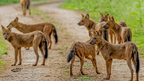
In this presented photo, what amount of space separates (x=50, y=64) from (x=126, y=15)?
319 inches

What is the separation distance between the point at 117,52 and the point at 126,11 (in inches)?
357

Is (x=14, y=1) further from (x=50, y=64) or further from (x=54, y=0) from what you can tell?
(x=50, y=64)

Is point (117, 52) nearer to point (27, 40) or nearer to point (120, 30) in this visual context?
point (120, 30)

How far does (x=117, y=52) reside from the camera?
7.33 m

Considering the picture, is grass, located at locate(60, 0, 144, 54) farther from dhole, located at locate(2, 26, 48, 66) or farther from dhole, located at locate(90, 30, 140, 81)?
dhole, located at locate(2, 26, 48, 66)

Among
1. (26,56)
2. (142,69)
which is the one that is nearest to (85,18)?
(26,56)

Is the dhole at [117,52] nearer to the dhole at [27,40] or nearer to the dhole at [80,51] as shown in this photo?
the dhole at [80,51]

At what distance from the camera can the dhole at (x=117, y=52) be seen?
275 inches

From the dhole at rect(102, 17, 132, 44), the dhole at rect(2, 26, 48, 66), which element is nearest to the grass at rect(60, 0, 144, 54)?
the dhole at rect(102, 17, 132, 44)

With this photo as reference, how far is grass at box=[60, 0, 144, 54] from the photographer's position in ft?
44.8

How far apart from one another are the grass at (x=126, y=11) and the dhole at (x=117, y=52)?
4.56 meters

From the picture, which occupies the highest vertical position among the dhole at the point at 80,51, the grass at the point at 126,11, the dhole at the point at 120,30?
the grass at the point at 126,11

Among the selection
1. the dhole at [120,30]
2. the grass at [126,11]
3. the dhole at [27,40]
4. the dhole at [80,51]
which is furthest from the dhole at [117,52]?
the grass at [126,11]

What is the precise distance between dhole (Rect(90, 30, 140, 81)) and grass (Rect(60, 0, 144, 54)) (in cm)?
456
